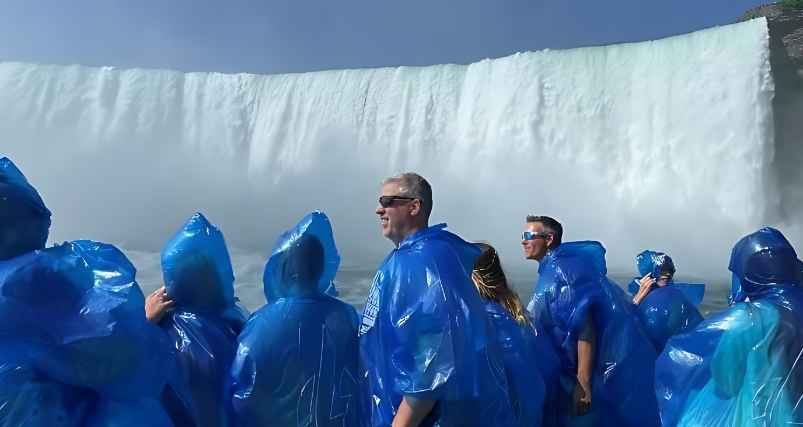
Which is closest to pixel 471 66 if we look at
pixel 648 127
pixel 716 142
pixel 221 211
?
pixel 648 127

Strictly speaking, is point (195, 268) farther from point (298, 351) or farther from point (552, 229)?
point (552, 229)

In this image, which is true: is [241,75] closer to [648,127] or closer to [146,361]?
[648,127]

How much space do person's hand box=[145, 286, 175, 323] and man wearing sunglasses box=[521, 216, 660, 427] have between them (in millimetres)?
1538

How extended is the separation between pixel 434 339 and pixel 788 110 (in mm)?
18985

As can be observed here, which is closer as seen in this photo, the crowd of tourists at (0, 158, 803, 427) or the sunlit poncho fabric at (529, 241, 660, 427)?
the crowd of tourists at (0, 158, 803, 427)

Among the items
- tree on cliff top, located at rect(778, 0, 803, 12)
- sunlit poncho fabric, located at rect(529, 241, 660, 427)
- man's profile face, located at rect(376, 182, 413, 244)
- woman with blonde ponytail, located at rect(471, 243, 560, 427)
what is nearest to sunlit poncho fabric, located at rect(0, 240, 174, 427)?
man's profile face, located at rect(376, 182, 413, 244)

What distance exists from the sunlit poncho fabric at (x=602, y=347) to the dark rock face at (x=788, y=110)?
15.4m

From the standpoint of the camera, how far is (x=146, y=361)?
1.31m

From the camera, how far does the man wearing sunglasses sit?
7.88ft

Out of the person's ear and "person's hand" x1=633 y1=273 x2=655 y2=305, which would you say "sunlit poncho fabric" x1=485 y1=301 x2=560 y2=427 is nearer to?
the person's ear

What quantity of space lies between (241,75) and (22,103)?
23.3 feet

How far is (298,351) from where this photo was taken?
181 centimetres

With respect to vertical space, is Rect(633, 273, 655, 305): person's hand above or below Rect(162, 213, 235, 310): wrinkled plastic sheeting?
below

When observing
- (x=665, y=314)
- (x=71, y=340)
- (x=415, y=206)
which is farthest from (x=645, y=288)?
(x=71, y=340)
